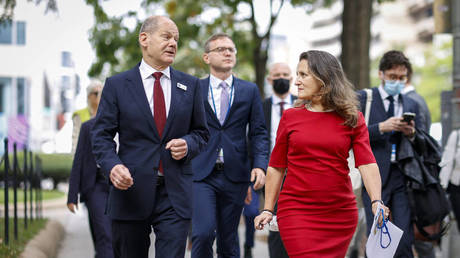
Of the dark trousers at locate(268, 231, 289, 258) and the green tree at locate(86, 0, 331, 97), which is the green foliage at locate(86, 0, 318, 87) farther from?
the dark trousers at locate(268, 231, 289, 258)

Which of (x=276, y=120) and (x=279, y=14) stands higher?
(x=279, y=14)

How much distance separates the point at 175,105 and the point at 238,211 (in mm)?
1955

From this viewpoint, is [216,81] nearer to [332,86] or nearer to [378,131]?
[378,131]

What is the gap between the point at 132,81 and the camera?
16.2 feet

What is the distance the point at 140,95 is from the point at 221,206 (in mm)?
2024

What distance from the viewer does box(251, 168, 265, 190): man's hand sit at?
21.2 ft

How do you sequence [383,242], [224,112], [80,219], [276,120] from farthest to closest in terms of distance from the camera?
[80,219] → [276,120] → [224,112] → [383,242]

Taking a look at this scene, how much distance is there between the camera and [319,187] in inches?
183

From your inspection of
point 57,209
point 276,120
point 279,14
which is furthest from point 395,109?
point 57,209

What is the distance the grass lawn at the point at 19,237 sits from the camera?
24.8ft

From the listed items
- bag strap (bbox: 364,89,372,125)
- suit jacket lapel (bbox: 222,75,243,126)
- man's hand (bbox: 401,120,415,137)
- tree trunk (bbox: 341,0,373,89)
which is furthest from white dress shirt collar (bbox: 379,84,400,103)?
tree trunk (bbox: 341,0,373,89)

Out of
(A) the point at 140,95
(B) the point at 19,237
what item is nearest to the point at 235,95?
(A) the point at 140,95

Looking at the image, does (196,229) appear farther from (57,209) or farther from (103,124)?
(57,209)

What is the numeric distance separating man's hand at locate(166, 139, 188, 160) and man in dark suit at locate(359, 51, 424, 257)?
95.5 inches
